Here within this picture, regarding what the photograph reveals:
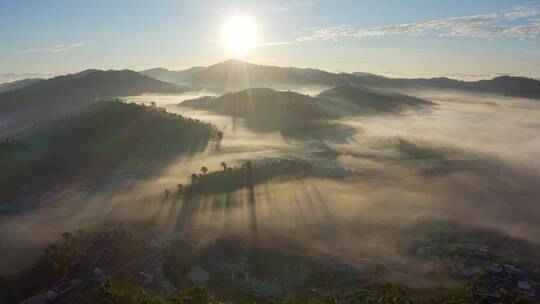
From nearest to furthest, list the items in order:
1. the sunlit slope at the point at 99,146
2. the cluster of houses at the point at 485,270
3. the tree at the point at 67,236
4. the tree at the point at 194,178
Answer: the cluster of houses at the point at 485,270
the tree at the point at 67,236
the tree at the point at 194,178
the sunlit slope at the point at 99,146

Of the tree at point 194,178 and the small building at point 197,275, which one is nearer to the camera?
the small building at point 197,275

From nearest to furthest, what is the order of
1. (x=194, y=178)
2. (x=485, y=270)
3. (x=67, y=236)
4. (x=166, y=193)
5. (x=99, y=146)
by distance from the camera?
Answer: (x=485, y=270)
(x=67, y=236)
(x=166, y=193)
(x=194, y=178)
(x=99, y=146)

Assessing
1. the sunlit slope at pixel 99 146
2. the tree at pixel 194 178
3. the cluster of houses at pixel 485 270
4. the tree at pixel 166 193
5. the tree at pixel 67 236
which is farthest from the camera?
the sunlit slope at pixel 99 146

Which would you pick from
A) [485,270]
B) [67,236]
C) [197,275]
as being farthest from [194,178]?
[485,270]

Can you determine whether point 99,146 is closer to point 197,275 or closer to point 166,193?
point 166,193

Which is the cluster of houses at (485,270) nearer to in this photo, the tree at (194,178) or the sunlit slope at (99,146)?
the tree at (194,178)

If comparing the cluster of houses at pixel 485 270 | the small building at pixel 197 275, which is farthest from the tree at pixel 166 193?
the cluster of houses at pixel 485 270

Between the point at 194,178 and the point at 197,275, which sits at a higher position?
the point at 194,178

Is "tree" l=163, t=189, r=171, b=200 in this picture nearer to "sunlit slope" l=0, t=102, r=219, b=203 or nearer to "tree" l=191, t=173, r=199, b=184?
Result: "tree" l=191, t=173, r=199, b=184
